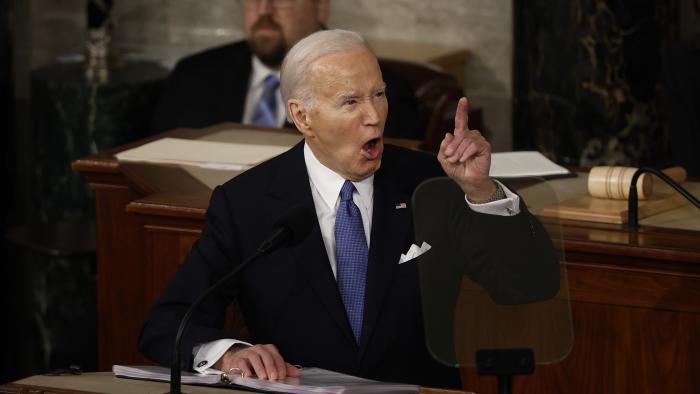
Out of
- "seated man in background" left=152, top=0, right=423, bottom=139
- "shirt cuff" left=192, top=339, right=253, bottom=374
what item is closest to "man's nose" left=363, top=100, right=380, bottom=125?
"shirt cuff" left=192, top=339, right=253, bottom=374

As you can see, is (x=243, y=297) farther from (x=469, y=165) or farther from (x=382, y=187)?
(x=469, y=165)

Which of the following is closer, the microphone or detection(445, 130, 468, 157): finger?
the microphone

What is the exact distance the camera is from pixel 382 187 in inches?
129

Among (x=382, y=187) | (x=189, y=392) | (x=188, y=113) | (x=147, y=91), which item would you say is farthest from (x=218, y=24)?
(x=189, y=392)

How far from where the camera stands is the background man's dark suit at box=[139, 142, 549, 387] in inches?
125

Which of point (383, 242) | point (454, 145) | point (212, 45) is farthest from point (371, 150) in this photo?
point (212, 45)

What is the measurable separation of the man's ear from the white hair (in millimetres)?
12

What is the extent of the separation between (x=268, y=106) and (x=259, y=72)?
162 millimetres

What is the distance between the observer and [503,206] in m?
2.80

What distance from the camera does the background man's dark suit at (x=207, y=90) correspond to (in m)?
5.98

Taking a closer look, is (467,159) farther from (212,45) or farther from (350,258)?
(212,45)

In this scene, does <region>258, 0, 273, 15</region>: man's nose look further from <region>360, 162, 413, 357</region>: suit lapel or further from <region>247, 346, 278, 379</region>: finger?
<region>247, 346, 278, 379</region>: finger

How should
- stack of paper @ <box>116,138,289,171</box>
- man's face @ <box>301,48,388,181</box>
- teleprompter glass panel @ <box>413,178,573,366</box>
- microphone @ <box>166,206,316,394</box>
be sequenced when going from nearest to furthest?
teleprompter glass panel @ <box>413,178,573,366</box>
microphone @ <box>166,206,316,394</box>
man's face @ <box>301,48,388,181</box>
stack of paper @ <box>116,138,289,171</box>

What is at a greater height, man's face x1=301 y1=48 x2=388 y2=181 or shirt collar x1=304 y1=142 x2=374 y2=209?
man's face x1=301 y1=48 x2=388 y2=181
